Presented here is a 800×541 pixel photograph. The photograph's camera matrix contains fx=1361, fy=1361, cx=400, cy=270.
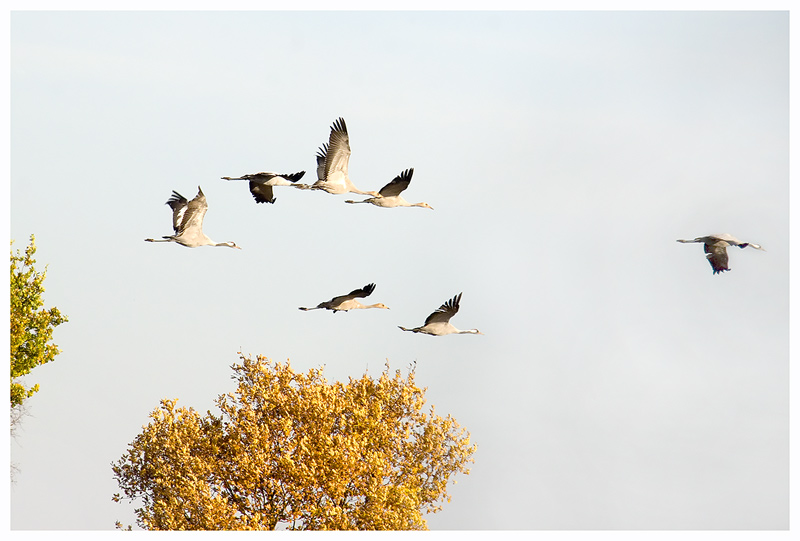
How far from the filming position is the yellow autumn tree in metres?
36.0

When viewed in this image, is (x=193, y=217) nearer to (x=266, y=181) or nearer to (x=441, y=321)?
(x=266, y=181)

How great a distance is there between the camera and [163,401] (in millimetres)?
38469

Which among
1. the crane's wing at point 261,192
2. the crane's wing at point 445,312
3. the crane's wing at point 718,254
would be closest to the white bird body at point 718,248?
the crane's wing at point 718,254

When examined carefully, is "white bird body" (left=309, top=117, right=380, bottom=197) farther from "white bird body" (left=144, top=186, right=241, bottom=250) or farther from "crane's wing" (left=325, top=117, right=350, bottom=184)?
"white bird body" (left=144, top=186, right=241, bottom=250)

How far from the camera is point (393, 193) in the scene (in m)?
36.3

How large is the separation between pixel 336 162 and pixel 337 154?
0.21 m

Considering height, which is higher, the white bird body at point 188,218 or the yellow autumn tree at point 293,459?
the white bird body at point 188,218

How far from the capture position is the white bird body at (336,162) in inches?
1390

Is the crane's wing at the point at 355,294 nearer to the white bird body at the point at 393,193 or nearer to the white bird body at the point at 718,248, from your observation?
the white bird body at the point at 393,193

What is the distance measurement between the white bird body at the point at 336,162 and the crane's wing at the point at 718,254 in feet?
31.5

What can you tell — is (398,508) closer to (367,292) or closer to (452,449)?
(452,449)

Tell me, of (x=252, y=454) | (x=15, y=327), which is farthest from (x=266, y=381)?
(x=15, y=327)

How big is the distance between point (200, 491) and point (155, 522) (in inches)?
92.8

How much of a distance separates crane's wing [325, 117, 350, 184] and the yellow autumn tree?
611cm
